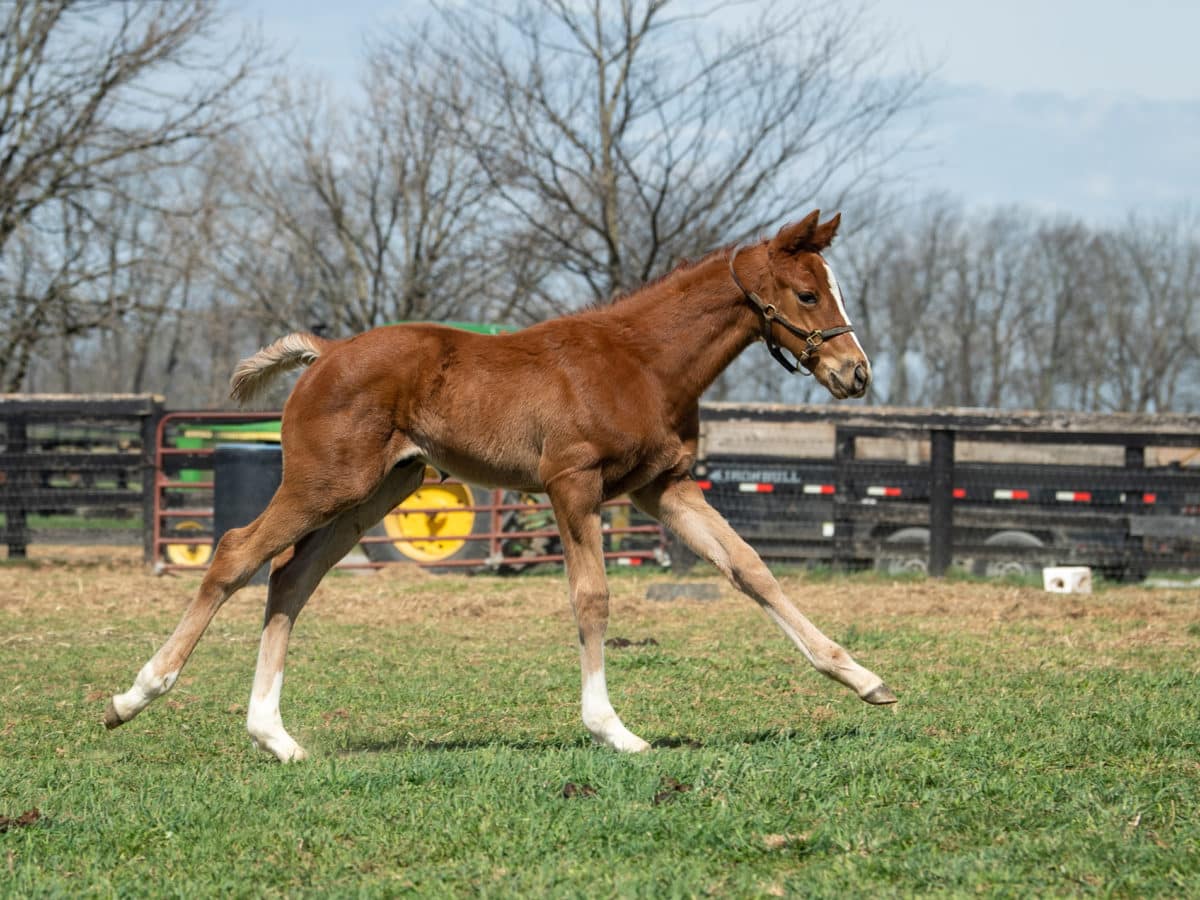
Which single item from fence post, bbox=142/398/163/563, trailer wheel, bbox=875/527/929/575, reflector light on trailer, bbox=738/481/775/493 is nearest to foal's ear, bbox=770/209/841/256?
trailer wheel, bbox=875/527/929/575

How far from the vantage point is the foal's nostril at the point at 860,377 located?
5.84 metres

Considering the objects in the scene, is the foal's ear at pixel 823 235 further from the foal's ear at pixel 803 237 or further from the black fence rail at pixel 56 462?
the black fence rail at pixel 56 462

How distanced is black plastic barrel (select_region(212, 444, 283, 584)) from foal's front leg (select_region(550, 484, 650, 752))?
27.1 feet

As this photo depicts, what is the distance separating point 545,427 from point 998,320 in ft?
185

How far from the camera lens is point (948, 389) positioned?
192 ft

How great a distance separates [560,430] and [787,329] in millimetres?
1166

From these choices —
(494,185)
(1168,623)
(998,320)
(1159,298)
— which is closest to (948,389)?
(998,320)

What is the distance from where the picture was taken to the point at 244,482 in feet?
44.0

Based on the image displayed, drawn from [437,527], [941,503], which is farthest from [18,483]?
[941,503]

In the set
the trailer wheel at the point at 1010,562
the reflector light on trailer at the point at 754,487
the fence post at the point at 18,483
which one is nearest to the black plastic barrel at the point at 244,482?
the fence post at the point at 18,483

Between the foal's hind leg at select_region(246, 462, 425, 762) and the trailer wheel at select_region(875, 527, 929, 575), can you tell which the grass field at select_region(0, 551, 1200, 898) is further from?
the trailer wheel at select_region(875, 527, 929, 575)

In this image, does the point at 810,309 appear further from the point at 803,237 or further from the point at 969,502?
the point at 969,502

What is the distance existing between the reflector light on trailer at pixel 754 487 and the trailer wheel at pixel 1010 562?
252cm

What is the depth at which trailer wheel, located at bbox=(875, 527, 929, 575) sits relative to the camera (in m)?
14.9
